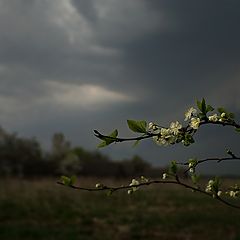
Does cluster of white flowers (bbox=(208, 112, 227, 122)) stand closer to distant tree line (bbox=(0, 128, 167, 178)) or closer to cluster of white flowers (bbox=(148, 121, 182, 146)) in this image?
cluster of white flowers (bbox=(148, 121, 182, 146))

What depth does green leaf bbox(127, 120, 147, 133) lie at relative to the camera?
1615 mm

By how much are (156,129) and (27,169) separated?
155 ft

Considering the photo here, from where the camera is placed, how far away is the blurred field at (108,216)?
14.9 meters

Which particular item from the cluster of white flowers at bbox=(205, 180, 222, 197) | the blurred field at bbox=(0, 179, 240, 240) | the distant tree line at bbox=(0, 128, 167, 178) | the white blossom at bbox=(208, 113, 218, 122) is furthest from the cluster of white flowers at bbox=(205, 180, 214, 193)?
the distant tree line at bbox=(0, 128, 167, 178)

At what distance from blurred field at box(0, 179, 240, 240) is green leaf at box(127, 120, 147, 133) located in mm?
12143

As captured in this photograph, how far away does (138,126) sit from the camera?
5.30 ft

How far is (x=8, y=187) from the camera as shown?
977 inches

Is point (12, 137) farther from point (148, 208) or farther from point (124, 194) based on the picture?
point (148, 208)

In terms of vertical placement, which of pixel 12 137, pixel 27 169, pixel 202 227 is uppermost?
pixel 12 137

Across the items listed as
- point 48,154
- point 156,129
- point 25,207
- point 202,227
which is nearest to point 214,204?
point 202,227

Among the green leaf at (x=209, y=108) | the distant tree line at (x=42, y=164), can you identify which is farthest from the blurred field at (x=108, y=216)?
the distant tree line at (x=42, y=164)

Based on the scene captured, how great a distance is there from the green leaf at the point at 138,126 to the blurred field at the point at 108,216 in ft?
39.8

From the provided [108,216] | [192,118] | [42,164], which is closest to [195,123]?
[192,118]

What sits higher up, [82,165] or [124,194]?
[82,165]
